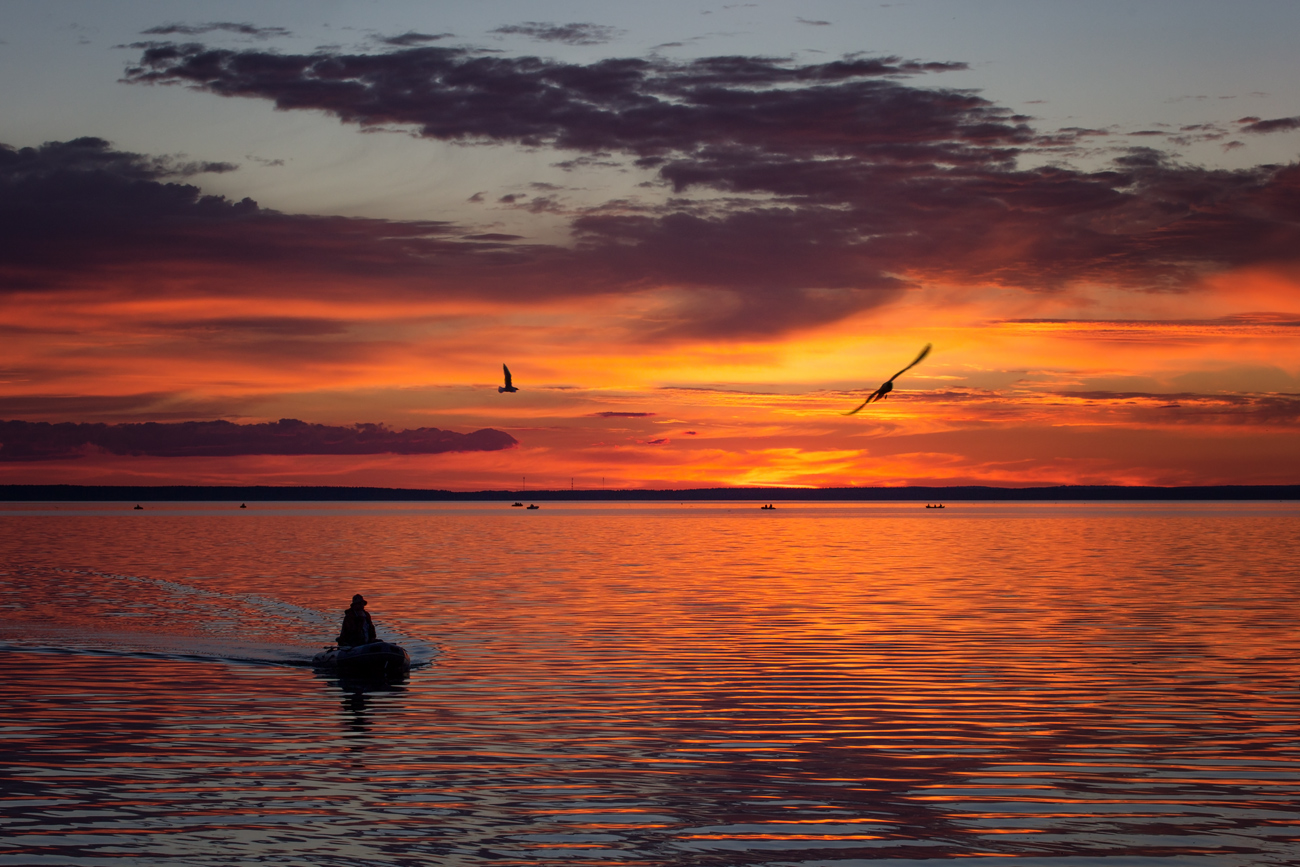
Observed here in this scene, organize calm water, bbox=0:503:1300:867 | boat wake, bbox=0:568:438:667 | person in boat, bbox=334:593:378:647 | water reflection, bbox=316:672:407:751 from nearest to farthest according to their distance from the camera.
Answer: calm water, bbox=0:503:1300:867 → water reflection, bbox=316:672:407:751 → person in boat, bbox=334:593:378:647 → boat wake, bbox=0:568:438:667

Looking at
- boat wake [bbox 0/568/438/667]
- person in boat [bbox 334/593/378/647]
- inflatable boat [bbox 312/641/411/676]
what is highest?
person in boat [bbox 334/593/378/647]

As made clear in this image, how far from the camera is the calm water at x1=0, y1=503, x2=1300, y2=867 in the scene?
18094mm

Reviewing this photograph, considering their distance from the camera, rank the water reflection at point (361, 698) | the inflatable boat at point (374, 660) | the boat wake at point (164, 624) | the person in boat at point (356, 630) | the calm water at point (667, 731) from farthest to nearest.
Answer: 1. the boat wake at point (164, 624)
2. the person in boat at point (356, 630)
3. the inflatable boat at point (374, 660)
4. the water reflection at point (361, 698)
5. the calm water at point (667, 731)

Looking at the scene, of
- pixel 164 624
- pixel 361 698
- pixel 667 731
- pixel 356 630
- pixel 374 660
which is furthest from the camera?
pixel 164 624

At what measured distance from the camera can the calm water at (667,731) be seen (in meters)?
18.1

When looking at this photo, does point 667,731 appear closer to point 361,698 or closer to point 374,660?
point 361,698

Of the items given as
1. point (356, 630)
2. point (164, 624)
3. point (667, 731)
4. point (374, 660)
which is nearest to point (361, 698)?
point (374, 660)

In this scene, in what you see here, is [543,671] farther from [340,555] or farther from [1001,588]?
[340,555]

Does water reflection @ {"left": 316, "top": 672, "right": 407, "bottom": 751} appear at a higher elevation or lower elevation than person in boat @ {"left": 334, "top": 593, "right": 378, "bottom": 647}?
lower

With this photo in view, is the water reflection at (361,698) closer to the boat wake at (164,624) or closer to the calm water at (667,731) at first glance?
the calm water at (667,731)

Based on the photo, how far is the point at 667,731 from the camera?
26156 mm

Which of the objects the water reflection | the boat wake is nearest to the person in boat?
the water reflection

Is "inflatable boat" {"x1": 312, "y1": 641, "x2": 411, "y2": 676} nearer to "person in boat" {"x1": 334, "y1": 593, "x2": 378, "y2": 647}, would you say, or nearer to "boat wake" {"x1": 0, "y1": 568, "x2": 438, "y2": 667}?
"person in boat" {"x1": 334, "y1": 593, "x2": 378, "y2": 647}

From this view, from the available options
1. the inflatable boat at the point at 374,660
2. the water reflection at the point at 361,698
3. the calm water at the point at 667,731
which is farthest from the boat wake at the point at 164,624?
the water reflection at the point at 361,698
